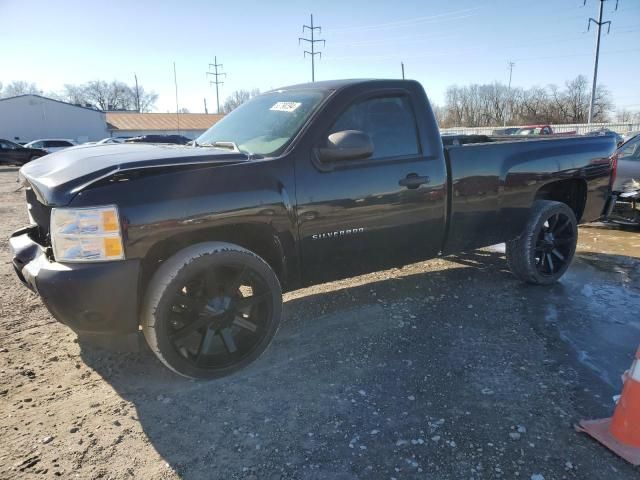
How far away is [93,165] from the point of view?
9.04 ft

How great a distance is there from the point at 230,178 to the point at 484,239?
2.57 meters

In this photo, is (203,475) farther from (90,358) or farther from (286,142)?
(286,142)

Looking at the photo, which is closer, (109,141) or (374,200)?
(374,200)

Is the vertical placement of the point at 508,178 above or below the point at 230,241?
above

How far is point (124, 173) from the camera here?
2598 mm

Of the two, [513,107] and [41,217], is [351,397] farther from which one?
[513,107]

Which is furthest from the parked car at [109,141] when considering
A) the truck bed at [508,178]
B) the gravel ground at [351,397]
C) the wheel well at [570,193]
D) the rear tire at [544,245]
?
the wheel well at [570,193]

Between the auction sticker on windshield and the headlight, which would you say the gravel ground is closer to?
the headlight

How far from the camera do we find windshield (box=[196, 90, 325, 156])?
10.9ft

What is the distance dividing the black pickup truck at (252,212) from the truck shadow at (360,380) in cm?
31

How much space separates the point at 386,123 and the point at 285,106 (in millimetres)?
821

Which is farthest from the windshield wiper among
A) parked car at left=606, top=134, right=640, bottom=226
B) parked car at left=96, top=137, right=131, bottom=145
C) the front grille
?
parked car at left=606, top=134, right=640, bottom=226

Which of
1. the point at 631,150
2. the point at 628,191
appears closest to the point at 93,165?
the point at 628,191

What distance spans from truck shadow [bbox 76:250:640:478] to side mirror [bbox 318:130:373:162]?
141 cm
